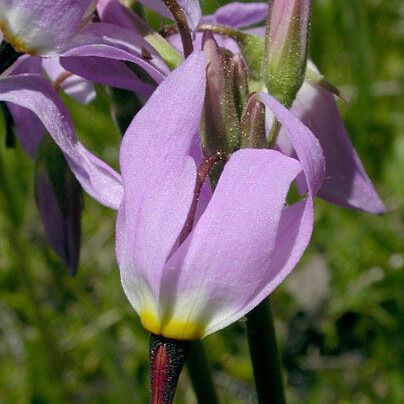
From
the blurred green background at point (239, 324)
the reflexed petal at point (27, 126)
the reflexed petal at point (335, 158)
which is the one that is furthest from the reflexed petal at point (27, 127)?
the blurred green background at point (239, 324)

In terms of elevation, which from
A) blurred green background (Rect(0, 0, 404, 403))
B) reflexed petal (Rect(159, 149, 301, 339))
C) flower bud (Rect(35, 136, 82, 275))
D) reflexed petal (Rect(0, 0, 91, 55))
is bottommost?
blurred green background (Rect(0, 0, 404, 403))

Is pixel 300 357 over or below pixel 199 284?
below

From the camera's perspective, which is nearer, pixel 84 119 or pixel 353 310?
pixel 353 310

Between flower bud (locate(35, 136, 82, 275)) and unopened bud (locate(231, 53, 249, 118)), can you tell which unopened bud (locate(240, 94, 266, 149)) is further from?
flower bud (locate(35, 136, 82, 275))

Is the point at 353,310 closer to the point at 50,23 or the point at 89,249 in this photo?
the point at 89,249

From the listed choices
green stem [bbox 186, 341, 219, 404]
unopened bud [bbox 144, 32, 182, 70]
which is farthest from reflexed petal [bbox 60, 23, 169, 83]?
green stem [bbox 186, 341, 219, 404]

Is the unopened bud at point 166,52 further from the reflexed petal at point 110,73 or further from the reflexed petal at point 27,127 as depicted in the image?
the reflexed petal at point 27,127

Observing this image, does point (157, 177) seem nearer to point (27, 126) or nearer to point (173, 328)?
point (173, 328)

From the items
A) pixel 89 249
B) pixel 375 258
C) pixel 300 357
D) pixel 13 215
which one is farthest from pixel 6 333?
pixel 375 258
